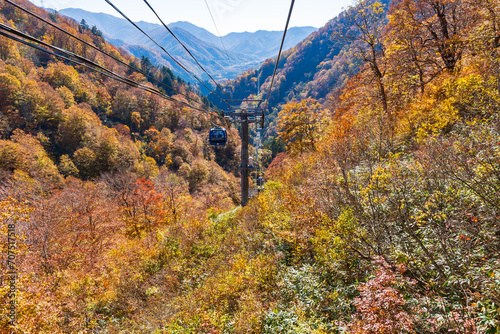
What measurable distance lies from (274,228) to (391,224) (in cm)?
470

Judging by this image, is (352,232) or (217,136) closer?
(352,232)

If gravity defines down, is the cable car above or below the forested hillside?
above

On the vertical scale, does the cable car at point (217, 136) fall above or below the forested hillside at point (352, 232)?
above

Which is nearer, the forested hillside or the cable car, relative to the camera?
the forested hillside

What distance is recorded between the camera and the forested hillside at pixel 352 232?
4.01 meters

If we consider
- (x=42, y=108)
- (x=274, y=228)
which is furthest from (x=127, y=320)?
(x=42, y=108)

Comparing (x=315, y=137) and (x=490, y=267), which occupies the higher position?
(x=315, y=137)

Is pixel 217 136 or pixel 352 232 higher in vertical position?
pixel 217 136

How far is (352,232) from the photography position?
6.00m

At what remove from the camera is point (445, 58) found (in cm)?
1119

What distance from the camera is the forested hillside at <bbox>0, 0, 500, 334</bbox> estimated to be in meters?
4.01

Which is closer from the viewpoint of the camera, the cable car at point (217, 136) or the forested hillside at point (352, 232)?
the forested hillside at point (352, 232)

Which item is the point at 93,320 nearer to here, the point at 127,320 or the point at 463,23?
the point at 127,320

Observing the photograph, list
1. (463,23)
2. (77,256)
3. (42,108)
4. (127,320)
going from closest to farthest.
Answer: (127,320)
(463,23)
(77,256)
(42,108)
